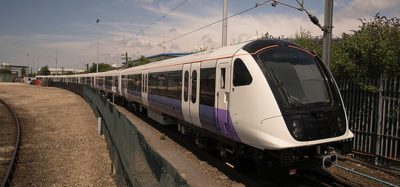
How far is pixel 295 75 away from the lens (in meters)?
8.16

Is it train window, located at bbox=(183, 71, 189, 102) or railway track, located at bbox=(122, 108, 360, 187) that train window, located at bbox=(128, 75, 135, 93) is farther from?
railway track, located at bbox=(122, 108, 360, 187)

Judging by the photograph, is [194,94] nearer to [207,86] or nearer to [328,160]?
[207,86]

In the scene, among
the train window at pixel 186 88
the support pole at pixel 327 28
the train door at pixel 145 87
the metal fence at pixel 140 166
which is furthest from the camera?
the train door at pixel 145 87

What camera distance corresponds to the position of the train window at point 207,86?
388 inches

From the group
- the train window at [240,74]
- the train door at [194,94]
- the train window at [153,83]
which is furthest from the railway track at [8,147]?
the train window at [240,74]

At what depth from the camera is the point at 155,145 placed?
45.7 feet

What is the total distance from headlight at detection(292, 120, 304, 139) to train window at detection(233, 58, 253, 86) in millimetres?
1247

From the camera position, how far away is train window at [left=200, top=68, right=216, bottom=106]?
9844 mm

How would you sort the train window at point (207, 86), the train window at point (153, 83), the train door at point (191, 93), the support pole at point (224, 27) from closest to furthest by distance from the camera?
the train window at point (207, 86), the train door at point (191, 93), the train window at point (153, 83), the support pole at point (224, 27)

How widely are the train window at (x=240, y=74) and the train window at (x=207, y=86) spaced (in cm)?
121

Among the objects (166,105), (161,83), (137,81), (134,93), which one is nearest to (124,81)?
(134,93)

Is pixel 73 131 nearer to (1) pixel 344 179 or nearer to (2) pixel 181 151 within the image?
(2) pixel 181 151

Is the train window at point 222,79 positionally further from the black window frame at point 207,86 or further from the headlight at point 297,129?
the headlight at point 297,129

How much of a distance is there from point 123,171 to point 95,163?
143 inches
